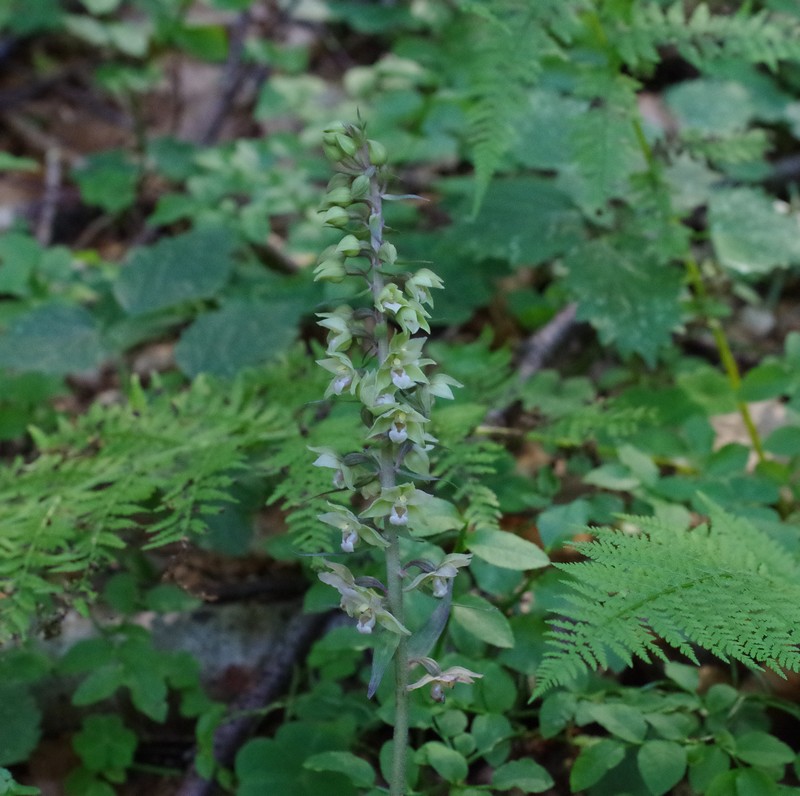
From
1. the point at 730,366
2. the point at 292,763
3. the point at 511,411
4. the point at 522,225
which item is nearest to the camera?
the point at 292,763

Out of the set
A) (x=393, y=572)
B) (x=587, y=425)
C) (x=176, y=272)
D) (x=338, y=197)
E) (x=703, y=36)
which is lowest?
(x=176, y=272)

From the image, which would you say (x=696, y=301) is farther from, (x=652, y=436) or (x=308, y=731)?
(x=308, y=731)

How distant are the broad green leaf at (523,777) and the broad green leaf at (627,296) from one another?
5.07 feet

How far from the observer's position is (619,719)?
1894 mm

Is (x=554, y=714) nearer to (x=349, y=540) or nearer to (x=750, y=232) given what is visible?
(x=349, y=540)

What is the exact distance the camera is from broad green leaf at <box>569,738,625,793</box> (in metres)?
1.86

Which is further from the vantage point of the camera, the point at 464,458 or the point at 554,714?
the point at 464,458

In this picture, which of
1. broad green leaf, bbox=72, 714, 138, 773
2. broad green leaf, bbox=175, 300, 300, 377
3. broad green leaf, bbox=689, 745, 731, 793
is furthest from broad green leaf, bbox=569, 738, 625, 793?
broad green leaf, bbox=175, 300, 300, 377

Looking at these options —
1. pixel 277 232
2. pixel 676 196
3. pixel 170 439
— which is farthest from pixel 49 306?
pixel 676 196

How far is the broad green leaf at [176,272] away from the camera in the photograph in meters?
3.31

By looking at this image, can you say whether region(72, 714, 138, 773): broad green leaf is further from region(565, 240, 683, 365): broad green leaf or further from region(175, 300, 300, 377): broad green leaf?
region(565, 240, 683, 365): broad green leaf

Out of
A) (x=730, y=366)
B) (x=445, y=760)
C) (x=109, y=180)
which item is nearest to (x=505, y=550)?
(x=445, y=760)

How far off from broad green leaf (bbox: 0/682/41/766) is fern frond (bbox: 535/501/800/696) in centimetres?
142

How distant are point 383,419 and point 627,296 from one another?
1794 mm
